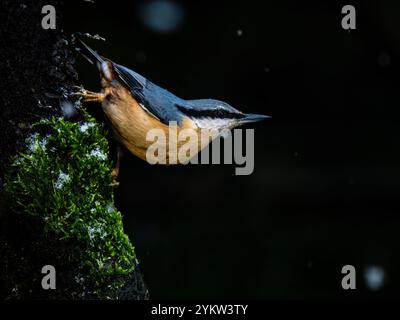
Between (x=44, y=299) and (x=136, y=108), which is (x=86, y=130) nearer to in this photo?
(x=136, y=108)

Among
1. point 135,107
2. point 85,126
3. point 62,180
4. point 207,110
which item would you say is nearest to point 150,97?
point 135,107

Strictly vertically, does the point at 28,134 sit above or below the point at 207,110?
below

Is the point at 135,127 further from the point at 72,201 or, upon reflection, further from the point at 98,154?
the point at 72,201

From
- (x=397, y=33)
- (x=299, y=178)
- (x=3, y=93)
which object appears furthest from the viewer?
(x=299, y=178)

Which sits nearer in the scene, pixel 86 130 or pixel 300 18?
pixel 86 130

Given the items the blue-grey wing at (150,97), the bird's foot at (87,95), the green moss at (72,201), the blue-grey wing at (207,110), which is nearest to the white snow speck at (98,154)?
the green moss at (72,201)
